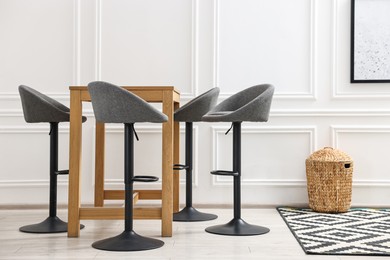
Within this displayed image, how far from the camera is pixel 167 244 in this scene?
2.97 metres

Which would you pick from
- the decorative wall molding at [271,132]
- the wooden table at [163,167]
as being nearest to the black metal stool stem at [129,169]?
the wooden table at [163,167]

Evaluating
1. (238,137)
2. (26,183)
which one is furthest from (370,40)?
(26,183)

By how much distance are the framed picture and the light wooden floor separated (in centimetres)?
158

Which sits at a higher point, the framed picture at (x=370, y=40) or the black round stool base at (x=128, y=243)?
the framed picture at (x=370, y=40)

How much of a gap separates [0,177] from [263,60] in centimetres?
241

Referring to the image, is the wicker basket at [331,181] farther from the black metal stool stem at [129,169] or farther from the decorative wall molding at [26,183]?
the decorative wall molding at [26,183]

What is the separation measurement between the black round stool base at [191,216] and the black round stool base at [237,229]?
0.41 metres

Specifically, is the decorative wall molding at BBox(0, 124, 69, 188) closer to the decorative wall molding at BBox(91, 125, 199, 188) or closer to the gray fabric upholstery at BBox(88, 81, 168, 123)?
the decorative wall molding at BBox(91, 125, 199, 188)

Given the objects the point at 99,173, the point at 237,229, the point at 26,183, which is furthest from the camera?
the point at 26,183

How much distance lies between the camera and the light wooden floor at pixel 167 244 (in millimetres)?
2707

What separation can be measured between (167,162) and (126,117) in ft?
1.50

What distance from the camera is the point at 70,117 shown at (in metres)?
3.17

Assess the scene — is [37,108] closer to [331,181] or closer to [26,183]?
[26,183]

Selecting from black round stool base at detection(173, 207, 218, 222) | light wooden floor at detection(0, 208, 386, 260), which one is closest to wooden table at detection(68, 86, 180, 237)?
Answer: light wooden floor at detection(0, 208, 386, 260)
